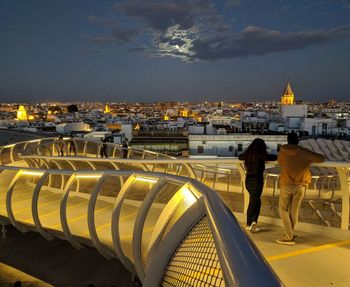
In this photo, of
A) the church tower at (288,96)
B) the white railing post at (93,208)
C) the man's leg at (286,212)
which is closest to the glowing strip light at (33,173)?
the white railing post at (93,208)

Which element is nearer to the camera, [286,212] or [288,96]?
[286,212]

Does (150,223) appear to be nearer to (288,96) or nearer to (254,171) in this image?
(254,171)

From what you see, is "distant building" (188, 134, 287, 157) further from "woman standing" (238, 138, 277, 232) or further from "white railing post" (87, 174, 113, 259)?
"white railing post" (87, 174, 113, 259)

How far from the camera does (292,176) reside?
171 inches

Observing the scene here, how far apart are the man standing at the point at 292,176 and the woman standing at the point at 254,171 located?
31 centimetres

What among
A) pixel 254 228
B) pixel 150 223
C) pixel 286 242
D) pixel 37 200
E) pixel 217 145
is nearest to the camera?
pixel 150 223

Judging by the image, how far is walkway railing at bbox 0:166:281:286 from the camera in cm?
129

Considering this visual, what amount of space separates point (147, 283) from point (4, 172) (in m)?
4.88

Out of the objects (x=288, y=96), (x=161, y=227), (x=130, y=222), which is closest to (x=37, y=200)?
(x=130, y=222)

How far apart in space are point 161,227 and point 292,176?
213cm

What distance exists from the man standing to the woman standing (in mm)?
310

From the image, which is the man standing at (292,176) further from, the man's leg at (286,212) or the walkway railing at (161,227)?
the walkway railing at (161,227)

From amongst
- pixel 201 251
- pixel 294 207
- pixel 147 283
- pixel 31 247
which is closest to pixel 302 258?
pixel 294 207

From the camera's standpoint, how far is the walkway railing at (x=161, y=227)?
1.29 m
